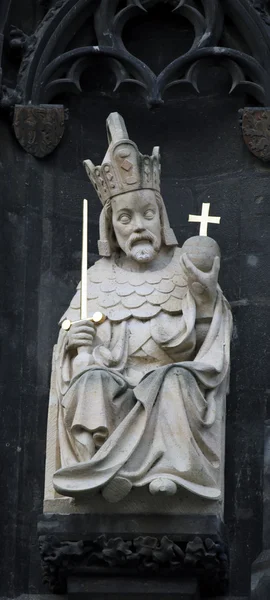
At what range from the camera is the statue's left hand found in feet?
54.0

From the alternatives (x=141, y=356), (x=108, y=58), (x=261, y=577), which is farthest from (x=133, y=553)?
(x=108, y=58)

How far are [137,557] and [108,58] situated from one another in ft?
10.1

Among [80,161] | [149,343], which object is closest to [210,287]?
[149,343]

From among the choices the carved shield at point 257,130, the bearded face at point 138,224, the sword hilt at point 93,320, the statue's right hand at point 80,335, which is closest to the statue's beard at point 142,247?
Answer: the bearded face at point 138,224

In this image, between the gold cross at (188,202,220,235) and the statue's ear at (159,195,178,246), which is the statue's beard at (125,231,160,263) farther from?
the gold cross at (188,202,220,235)

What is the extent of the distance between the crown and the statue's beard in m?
0.25

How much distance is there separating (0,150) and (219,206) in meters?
1.21

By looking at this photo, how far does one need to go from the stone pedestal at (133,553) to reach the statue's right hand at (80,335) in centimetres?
91

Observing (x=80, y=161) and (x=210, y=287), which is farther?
(x=80, y=161)

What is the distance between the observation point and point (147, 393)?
1600 cm

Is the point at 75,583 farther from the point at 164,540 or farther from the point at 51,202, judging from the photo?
the point at 51,202

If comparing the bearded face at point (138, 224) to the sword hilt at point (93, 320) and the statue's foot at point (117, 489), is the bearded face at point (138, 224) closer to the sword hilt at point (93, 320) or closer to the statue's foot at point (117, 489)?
the sword hilt at point (93, 320)

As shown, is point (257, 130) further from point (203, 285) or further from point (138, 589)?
point (138, 589)

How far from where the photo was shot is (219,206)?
17.5m
